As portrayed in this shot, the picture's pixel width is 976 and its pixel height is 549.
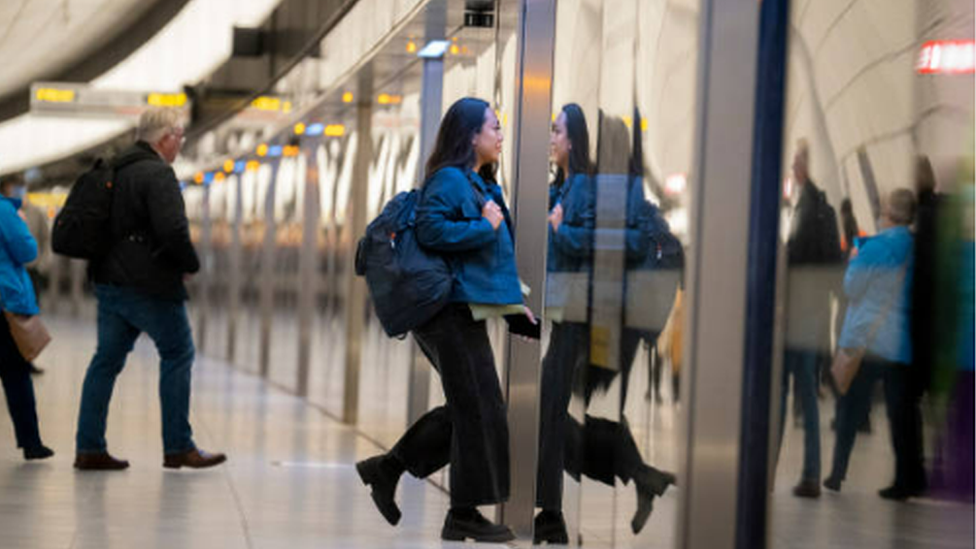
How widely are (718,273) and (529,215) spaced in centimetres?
272

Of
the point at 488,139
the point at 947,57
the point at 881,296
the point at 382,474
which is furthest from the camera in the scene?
the point at 382,474

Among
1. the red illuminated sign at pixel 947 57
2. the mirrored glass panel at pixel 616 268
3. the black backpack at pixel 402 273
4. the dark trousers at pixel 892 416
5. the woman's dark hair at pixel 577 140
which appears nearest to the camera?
the red illuminated sign at pixel 947 57

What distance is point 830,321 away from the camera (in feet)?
14.8

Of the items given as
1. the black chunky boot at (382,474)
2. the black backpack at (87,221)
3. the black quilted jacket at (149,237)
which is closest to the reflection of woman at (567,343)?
the black chunky boot at (382,474)

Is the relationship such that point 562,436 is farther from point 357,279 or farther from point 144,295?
point 357,279

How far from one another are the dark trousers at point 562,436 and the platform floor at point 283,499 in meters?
0.12

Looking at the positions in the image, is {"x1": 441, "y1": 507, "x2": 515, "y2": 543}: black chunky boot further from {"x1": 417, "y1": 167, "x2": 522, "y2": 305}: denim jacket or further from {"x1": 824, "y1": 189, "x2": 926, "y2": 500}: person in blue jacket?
{"x1": 824, "y1": 189, "x2": 926, "y2": 500}: person in blue jacket

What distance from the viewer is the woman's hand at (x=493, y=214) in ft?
22.9

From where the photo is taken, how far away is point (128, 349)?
31.9 feet

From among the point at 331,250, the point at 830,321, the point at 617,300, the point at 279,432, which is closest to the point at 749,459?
the point at 830,321

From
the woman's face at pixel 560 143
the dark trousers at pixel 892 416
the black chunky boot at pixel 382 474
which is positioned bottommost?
the black chunky boot at pixel 382 474

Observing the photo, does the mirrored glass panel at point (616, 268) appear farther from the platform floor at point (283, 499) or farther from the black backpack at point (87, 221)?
the black backpack at point (87, 221)

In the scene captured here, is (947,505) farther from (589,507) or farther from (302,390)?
(302,390)

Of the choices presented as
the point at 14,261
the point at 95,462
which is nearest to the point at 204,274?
the point at 14,261
